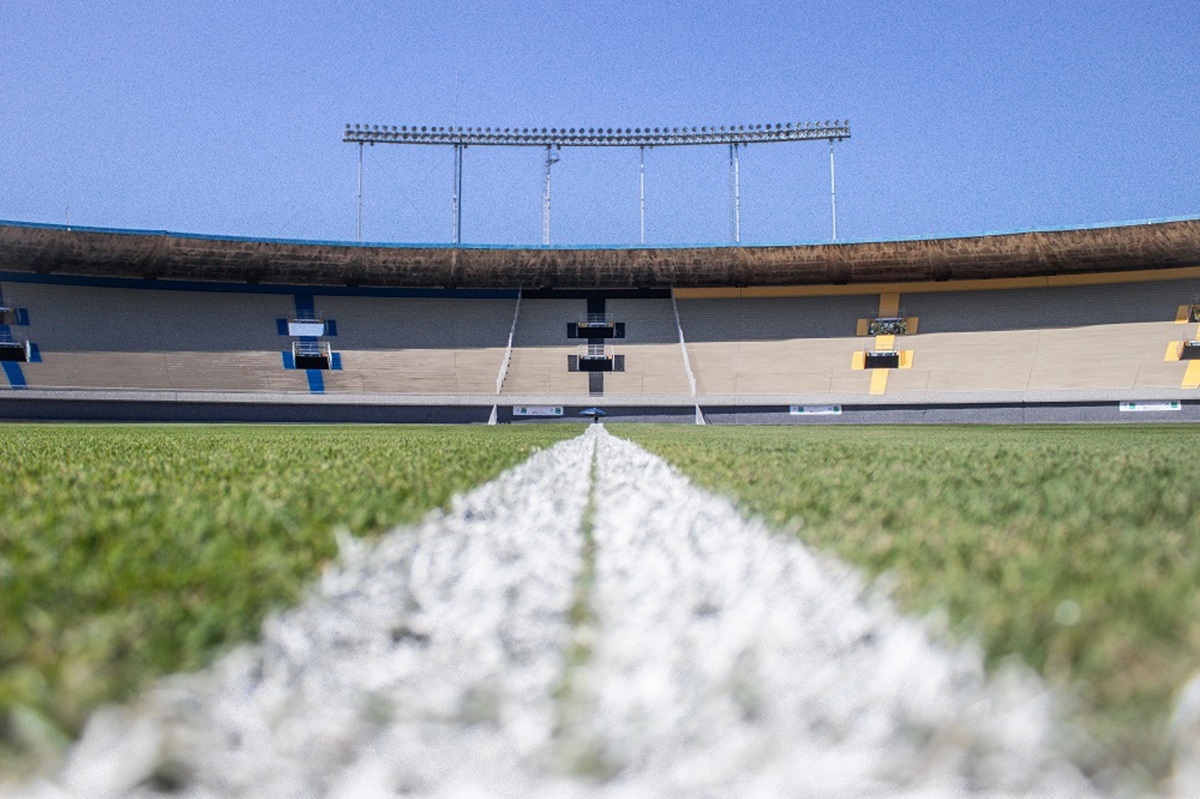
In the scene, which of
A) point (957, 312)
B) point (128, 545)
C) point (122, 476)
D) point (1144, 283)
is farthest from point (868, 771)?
point (1144, 283)

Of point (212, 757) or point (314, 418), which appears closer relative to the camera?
point (212, 757)

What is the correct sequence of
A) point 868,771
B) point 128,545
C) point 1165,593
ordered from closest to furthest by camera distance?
point 868,771 < point 1165,593 < point 128,545

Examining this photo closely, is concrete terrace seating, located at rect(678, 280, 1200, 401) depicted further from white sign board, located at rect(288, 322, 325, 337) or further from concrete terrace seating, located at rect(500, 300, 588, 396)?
white sign board, located at rect(288, 322, 325, 337)

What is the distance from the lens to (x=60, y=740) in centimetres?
57

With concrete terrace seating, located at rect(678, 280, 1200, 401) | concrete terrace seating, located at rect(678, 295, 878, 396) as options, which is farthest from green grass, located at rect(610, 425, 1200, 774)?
concrete terrace seating, located at rect(678, 295, 878, 396)

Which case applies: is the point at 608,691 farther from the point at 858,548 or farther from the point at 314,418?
the point at 314,418

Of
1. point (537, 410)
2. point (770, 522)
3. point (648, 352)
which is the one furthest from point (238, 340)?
point (770, 522)

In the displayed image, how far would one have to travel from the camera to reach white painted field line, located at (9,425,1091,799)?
0.55 meters

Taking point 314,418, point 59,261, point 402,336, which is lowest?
point 314,418

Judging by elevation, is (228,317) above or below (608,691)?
above

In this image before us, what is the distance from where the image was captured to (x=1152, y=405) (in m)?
25.1

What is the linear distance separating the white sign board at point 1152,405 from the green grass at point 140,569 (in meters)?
28.1

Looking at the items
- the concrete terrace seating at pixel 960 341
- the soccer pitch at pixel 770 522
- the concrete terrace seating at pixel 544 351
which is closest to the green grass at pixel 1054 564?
the soccer pitch at pixel 770 522

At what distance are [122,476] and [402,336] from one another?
86.6 ft
